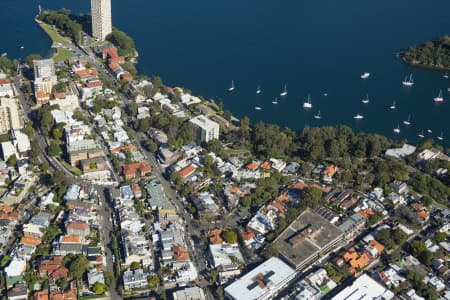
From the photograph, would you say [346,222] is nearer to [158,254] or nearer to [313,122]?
[158,254]

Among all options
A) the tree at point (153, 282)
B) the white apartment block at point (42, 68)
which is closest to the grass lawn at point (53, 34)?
the white apartment block at point (42, 68)

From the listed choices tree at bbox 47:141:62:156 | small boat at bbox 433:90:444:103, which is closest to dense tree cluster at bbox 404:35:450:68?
small boat at bbox 433:90:444:103

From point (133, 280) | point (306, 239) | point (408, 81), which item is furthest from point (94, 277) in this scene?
point (408, 81)

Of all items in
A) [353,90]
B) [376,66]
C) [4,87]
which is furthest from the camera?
[376,66]

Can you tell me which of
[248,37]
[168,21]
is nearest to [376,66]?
[248,37]

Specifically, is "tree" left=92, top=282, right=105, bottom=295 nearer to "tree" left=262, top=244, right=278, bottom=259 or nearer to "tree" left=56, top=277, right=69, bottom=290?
"tree" left=56, top=277, right=69, bottom=290

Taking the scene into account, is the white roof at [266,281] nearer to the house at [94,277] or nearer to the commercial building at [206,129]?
the house at [94,277]
